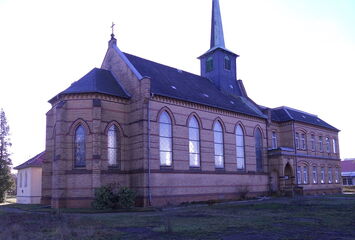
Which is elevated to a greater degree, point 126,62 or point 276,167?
point 126,62

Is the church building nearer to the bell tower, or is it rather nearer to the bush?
the bell tower

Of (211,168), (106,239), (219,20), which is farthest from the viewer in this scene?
(219,20)

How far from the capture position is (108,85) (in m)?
29.3

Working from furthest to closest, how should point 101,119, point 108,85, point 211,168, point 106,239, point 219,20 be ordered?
point 219,20 < point 211,168 < point 108,85 < point 101,119 < point 106,239

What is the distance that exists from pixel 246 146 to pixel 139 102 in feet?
43.4

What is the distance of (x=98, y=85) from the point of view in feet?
92.7

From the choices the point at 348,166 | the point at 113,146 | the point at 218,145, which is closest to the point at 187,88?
the point at 218,145

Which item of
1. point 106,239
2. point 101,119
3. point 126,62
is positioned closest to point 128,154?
point 101,119

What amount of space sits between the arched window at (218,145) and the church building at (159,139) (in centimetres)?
9

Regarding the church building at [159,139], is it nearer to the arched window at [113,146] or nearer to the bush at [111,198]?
the arched window at [113,146]

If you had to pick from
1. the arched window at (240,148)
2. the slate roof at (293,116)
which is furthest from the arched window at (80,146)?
the slate roof at (293,116)

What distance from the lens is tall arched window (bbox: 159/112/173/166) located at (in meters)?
28.5

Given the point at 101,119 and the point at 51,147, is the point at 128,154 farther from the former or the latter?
the point at 51,147

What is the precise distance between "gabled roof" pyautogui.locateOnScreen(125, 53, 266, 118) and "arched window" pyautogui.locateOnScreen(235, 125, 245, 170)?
6.54ft
